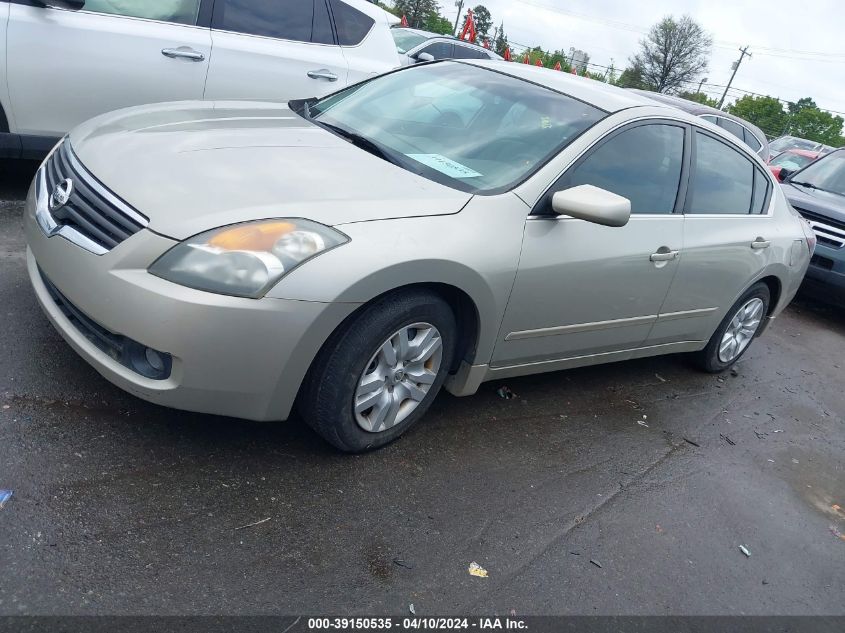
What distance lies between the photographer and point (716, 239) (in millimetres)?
4297

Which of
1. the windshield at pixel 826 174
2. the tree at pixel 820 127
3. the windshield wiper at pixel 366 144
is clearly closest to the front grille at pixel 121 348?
the windshield wiper at pixel 366 144

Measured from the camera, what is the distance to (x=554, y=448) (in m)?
3.70

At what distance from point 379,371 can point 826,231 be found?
599cm

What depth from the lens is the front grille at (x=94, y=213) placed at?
2633 mm

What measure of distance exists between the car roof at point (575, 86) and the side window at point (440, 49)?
905 cm

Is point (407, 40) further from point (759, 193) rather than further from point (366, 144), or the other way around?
point (366, 144)

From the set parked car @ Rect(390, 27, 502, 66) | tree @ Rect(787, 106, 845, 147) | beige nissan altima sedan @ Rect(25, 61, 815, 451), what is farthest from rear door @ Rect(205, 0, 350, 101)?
tree @ Rect(787, 106, 845, 147)

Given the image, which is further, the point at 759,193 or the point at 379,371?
the point at 759,193

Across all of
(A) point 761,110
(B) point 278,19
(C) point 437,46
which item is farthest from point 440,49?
(A) point 761,110

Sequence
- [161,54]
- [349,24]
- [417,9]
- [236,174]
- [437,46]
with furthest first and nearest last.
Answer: [417,9] < [437,46] < [349,24] < [161,54] < [236,174]

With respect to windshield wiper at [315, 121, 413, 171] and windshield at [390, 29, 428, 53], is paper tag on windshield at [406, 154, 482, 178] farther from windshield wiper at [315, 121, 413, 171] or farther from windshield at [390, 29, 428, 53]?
windshield at [390, 29, 428, 53]

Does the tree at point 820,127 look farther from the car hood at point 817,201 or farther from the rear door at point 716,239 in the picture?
the rear door at point 716,239

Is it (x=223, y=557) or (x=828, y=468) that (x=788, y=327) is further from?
(x=223, y=557)

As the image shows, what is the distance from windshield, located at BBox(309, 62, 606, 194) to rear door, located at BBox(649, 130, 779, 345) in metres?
0.94
